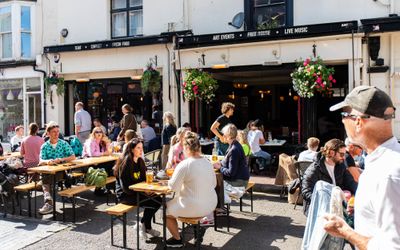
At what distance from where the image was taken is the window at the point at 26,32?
1410 cm

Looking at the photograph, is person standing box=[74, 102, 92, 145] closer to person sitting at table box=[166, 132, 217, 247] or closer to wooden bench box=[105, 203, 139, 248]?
wooden bench box=[105, 203, 139, 248]

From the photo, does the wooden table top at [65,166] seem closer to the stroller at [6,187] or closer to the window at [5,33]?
the stroller at [6,187]

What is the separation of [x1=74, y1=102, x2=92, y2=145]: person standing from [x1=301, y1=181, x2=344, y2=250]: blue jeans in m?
9.84

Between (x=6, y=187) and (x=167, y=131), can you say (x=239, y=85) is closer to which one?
(x=167, y=131)

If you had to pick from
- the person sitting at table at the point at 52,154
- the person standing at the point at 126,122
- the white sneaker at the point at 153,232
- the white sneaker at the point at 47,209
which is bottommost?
the white sneaker at the point at 153,232

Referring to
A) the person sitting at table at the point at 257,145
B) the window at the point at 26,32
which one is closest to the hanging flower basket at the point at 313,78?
the person sitting at table at the point at 257,145

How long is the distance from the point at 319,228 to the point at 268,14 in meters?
8.96

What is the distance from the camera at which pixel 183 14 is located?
1190cm

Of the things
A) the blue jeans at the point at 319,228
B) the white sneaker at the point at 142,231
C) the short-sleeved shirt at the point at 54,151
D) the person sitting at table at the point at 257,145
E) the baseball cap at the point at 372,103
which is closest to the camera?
the baseball cap at the point at 372,103

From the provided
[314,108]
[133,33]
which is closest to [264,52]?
[314,108]

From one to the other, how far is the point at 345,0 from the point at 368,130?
9048 mm

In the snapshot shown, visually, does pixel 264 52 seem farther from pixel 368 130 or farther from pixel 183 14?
pixel 368 130

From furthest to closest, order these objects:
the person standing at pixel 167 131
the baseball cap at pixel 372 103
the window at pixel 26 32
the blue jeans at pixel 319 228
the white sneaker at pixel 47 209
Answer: the window at pixel 26 32
the person standing at pixel 167 131
the white sneaker at pixel 47 209
the blue jeans at pixel 319 228
the baseball cap at pixel 372 103

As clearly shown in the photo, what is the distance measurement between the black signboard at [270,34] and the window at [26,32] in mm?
6367
